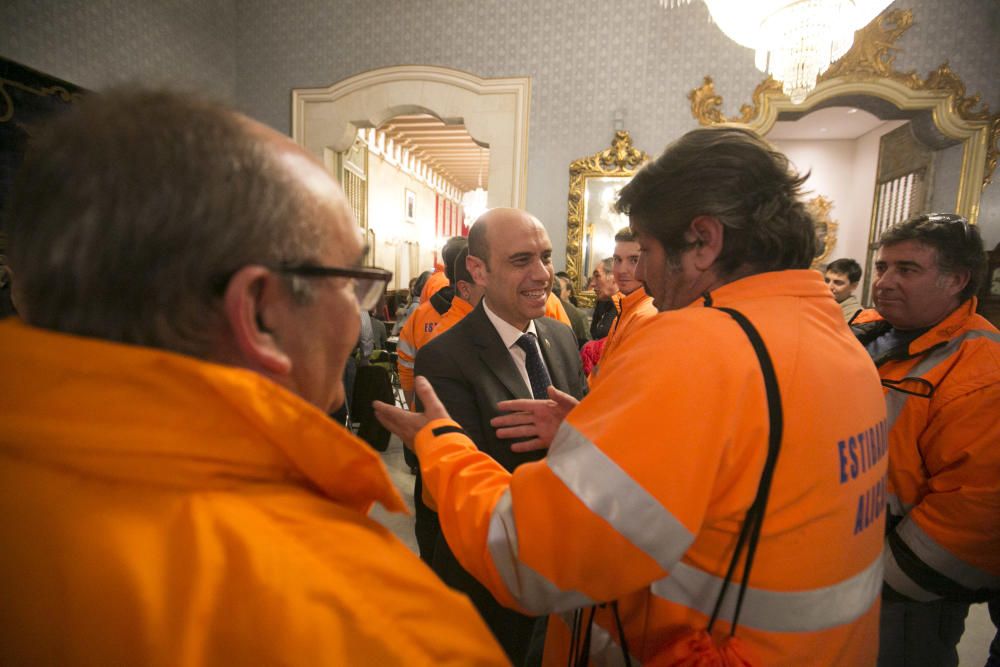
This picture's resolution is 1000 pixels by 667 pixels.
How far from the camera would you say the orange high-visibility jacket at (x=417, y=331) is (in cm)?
321

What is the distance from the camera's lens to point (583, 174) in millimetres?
5695

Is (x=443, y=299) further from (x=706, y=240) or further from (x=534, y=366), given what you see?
(x=706, y=240)

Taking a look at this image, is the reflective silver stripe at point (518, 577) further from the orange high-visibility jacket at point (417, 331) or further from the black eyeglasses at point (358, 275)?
the orange high-visibility jacket at point (417, 331)

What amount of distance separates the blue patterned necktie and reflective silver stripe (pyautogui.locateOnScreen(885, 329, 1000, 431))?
1.07 m

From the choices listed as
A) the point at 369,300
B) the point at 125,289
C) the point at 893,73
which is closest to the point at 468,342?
the point at 369,300

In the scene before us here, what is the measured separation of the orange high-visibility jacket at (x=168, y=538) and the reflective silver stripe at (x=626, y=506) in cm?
29

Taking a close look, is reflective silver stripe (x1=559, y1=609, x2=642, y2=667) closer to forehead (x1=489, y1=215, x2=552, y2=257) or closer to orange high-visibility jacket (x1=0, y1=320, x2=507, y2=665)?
orange high-visibility jacket (x1=0, y1=320, x2=507, y2=665)

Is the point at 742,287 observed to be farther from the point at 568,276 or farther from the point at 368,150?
the point at 368,150

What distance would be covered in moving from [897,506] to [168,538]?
77.7 inches

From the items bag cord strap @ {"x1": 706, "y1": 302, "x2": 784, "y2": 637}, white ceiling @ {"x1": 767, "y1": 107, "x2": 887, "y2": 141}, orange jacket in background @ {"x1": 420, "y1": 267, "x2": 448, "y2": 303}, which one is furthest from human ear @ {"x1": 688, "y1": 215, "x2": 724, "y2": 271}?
white ceiling @ {"x1": 767, "y1": 107, "x2": 887, "y2": 141}

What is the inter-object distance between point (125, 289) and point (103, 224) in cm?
6

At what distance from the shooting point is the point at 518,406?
1278 millimetres

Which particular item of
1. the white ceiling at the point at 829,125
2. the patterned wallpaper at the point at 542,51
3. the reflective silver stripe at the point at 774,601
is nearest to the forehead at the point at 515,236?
the reflective silver stripe at the point at 774,601

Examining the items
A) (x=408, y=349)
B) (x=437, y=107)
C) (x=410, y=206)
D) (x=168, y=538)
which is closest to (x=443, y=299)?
(x=408, y=349)
